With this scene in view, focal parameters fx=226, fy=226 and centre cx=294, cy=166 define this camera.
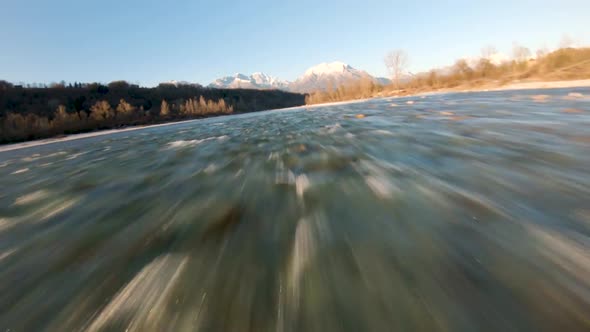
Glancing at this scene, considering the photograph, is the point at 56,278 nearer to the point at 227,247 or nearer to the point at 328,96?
the point at 227,247

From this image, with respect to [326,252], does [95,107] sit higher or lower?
higher

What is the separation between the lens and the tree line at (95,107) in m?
29.2

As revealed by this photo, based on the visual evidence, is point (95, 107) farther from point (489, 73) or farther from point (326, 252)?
point (489, 73)

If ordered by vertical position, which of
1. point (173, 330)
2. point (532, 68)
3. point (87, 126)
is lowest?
point (173, 330)

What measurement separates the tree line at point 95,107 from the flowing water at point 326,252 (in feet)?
115

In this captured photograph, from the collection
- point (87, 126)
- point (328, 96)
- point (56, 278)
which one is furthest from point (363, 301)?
point (328, 96)

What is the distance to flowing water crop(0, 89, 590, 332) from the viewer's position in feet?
4.45

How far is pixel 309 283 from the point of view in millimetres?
1620

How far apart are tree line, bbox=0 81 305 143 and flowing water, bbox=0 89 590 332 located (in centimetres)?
3498

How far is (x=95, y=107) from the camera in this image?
42094 millimetres

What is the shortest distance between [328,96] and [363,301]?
3861 inches

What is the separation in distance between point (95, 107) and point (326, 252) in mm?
56175

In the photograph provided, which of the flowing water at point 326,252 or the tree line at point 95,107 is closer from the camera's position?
the flowing water at point 326,252

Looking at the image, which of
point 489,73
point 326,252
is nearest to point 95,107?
point 326,252
